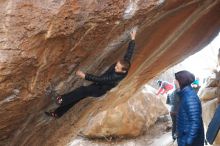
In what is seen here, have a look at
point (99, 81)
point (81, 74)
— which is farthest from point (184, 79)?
point (81, 74)

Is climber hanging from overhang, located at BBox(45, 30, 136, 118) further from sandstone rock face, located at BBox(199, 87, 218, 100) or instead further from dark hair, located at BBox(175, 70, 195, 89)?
sandstone rock face, located at BBox(199, 87, 218, 100)

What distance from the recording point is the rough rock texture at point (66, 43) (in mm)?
4293

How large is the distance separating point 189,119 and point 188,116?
0.04m

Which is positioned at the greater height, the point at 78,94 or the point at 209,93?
the point at 78,94

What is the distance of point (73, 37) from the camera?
475 cm

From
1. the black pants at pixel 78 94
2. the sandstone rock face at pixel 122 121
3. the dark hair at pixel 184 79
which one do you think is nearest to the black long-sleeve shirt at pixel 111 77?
the black pants at pixel 78 94

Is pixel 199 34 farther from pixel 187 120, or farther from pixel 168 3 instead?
pixel 187 120

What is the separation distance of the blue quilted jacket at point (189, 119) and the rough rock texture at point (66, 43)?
131 centimetres

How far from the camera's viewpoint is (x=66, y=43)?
4.78 metres

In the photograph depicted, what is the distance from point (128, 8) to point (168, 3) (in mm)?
798

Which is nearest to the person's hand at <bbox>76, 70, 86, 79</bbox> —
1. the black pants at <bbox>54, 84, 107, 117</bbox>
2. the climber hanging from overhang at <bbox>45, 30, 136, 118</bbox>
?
the climber hanging from overhang at <bbox>45, 30, 136, 118</bbox>

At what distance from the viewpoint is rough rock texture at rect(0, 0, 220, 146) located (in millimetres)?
4293

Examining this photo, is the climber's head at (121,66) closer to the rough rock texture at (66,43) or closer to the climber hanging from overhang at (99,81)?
the climber hanging from overhang at (99,81)

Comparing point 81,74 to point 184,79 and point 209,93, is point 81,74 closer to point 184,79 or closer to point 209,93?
point 184,79
